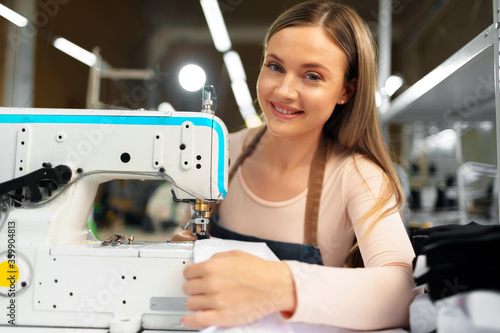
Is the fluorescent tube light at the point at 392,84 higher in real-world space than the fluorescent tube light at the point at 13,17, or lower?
higher

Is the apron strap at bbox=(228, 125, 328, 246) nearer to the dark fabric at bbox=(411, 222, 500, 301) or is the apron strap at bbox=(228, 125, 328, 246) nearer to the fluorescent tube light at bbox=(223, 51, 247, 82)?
the dark fabric at bbox=(411, 222, 500, 301)

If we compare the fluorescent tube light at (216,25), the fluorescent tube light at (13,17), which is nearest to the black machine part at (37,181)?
the fluorescent tube light at (13,17)

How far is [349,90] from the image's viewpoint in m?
1.14

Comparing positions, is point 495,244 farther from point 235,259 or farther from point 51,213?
point 51,213

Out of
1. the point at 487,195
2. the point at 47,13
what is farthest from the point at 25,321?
the point at 487,195

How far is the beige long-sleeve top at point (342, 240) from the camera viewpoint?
0.66m

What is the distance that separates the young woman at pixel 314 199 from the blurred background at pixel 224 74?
21 centimetres

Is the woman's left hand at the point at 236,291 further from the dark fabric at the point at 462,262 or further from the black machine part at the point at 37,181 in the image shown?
the black machine part at the point at 37,181

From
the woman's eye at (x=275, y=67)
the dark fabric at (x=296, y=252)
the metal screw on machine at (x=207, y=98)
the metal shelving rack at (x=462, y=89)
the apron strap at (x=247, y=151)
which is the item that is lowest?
the dark fabric at (x=296, y=252)

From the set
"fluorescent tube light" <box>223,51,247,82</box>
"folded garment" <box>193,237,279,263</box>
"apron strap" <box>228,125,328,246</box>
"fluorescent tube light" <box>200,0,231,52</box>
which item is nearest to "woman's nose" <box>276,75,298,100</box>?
"apron strap" <box>228,125,328,246</box>

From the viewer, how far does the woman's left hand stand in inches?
23.9

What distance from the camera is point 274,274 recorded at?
636 mm

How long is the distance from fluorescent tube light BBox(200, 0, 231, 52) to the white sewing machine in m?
2.61

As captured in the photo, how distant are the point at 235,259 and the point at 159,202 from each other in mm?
3292
